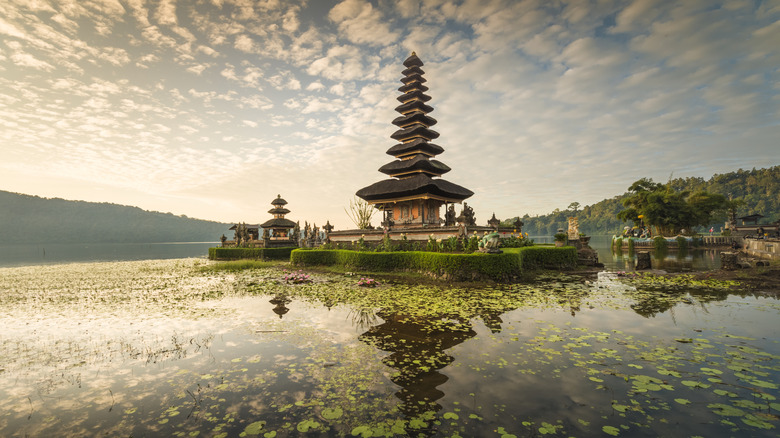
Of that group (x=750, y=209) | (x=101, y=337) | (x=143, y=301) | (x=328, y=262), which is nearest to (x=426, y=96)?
(x=328, y=262)

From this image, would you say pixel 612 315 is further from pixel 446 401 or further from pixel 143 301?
pixel 143 301

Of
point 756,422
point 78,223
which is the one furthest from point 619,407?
point 78,223

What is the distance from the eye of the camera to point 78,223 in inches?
5832

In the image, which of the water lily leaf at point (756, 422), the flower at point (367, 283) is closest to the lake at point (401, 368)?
the water lily leaf at point (756, 422)

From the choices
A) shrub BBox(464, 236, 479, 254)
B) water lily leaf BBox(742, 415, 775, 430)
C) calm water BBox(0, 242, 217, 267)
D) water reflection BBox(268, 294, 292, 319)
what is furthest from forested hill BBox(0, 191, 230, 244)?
water lily leaf BBox(742, 415, 775, 430)

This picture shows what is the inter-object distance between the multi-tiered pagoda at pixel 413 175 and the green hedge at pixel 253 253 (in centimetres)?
1113

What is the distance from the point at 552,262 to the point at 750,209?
96700mm

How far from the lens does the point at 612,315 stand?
8117mm

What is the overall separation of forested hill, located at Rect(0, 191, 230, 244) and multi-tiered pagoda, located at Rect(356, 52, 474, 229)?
172 metres

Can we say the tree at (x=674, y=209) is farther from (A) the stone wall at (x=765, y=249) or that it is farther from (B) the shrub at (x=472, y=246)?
(B) the shrub at (x=472, y=246)

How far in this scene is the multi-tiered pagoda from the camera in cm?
2730

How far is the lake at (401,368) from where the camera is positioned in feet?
12.0

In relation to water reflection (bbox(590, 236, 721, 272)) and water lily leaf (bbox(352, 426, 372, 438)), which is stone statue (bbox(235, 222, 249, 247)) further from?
water lily leaf (bbox(352, 426, 372, 438))

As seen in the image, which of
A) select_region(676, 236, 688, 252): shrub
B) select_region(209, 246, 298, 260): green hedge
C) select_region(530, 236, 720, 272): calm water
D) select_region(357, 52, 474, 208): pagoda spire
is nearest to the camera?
select_region(530, 236, 720, 272): calm water
